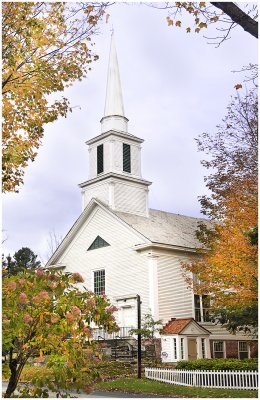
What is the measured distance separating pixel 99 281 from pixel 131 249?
116 inches

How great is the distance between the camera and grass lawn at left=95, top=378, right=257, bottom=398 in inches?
524

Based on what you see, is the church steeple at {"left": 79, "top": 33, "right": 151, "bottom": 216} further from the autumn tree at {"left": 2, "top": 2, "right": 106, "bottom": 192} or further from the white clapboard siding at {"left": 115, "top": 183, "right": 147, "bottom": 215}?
the autumn tree at {"left": 2, "top": 2, "right": 106, "bottom": 192}

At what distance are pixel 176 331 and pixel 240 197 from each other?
6.48 m

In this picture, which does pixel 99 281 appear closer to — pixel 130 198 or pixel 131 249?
pixel 131 249

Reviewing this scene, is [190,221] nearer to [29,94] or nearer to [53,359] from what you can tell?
[29,94]

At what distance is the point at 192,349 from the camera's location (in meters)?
20.7

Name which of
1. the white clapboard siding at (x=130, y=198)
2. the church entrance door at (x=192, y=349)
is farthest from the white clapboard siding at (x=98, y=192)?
the church entrance door at (x=192, y=349)

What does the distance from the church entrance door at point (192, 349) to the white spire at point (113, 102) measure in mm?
11617

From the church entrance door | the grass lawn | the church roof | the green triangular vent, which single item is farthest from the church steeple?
the grass lawn

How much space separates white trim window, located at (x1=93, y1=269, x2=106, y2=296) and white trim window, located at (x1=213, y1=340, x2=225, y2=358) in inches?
231

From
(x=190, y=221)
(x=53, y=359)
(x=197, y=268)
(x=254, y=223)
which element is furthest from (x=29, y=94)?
(x=190, y=221)

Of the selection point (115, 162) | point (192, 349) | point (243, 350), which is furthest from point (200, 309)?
point (115, 162)

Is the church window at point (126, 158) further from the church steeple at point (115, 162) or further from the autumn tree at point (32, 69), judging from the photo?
the autumn tree at point (32, 69)

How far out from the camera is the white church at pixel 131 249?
71.2 feet
